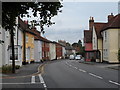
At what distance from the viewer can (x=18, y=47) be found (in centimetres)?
3325

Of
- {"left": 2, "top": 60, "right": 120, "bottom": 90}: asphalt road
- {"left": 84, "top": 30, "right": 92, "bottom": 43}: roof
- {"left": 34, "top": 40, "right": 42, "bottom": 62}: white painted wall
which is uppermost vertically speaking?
{"left": 84, "top": 30, "right": 92, "bottom": 43}: roof

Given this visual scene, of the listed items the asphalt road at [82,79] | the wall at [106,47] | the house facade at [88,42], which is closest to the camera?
the asphalt road at [82,79]

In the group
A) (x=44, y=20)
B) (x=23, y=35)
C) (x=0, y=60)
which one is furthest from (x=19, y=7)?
(x=23, y=35)

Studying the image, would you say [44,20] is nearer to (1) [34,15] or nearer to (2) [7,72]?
(1) [34,15]

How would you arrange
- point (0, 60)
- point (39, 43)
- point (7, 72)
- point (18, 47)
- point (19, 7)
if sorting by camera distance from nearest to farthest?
point (19, 7) < point (7, 72) < point (0, 60) < point (18, 47) < point (39, 43)

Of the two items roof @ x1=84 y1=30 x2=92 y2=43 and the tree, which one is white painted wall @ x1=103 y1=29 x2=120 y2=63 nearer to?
roof @ x1=84 y1=30 x2=92 y2=43

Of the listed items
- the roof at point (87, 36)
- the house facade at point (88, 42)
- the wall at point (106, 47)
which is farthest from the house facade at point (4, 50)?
the roof at point (87, 36)

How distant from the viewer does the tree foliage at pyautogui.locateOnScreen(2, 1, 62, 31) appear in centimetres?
916

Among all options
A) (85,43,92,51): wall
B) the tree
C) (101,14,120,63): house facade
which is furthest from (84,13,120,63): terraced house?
the tree

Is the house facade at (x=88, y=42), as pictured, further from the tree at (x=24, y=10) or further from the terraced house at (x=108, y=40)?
the tree at (x=24, y=10)

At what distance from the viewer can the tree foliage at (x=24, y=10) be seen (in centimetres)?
916

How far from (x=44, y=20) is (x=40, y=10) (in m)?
0.69

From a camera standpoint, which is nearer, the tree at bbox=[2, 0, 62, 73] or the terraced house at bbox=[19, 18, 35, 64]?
the tree at bbox=[2, 0, 62, 73]

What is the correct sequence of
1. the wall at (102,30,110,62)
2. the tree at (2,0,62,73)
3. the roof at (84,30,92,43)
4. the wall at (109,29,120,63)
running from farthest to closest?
the roof at (84,30,92,43) < the wall at (102,30,110,62) < the wall at (109,29,120,63) < the tree at (2,0,62,73)
